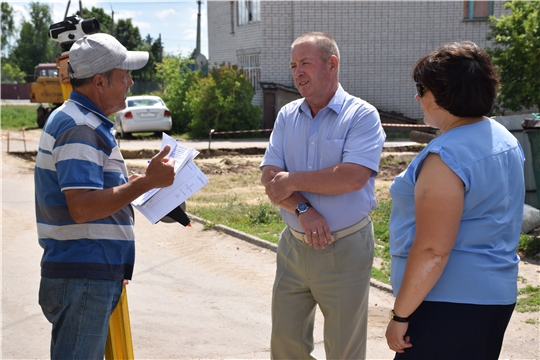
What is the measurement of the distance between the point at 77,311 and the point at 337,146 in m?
1.70

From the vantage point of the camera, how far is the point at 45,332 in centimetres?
559

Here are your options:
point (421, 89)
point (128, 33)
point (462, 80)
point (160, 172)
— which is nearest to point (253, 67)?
point (160, 172)

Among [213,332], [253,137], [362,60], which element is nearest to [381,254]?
[213,332]

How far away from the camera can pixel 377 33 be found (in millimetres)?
25844

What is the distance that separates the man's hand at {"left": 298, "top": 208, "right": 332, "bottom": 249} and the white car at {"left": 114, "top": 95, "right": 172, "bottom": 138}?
67.2ft

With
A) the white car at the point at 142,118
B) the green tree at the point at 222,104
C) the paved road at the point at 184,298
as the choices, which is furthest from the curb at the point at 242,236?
the green tree at the point at 222,104

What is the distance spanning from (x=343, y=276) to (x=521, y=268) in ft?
14.4

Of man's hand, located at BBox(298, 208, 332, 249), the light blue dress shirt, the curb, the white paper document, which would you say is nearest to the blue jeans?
the white paper document

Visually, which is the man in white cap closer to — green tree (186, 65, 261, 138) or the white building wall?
green tree (186, 65, 261, 138)

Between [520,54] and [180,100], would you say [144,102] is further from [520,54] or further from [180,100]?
[520,54]

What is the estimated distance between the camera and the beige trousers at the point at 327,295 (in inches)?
146

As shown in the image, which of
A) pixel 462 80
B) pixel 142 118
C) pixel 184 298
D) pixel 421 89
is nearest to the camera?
pixel 462 80

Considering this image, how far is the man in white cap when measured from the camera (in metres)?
2.83

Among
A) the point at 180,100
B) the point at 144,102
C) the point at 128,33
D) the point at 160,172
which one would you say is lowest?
the point at 180,100
